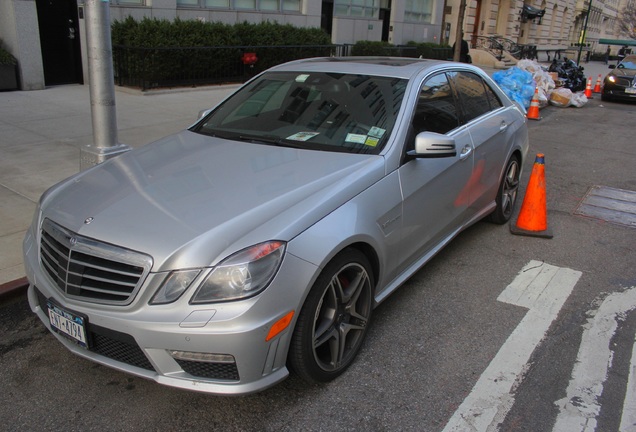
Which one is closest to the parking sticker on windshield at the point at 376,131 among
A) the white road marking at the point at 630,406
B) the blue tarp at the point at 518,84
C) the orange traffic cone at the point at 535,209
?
the white road marking at the point at 630,406

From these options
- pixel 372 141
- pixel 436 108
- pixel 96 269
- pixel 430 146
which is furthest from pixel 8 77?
pixel 430 146

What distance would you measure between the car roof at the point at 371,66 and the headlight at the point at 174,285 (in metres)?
2.30

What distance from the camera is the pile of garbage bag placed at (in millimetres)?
13695

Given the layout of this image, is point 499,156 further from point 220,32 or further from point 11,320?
point 220,32

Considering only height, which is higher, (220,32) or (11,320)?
(220,32)

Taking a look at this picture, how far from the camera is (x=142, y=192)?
3.06 metres

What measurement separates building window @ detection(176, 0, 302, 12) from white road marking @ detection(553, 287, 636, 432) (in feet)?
43.8


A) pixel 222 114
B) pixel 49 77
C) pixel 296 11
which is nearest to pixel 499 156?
pixel 222 114

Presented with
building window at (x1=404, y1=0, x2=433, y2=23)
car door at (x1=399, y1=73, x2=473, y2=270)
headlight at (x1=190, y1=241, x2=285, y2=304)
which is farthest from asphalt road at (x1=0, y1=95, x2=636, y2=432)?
building window at (x1=404, y1=0, x2=433, y2=23)

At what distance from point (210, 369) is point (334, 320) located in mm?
766

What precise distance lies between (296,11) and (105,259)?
665 inches

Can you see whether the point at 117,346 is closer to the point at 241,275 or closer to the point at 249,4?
the point at 241,275

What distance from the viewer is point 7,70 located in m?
11.0

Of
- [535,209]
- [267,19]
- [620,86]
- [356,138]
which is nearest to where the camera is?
[356,138]
